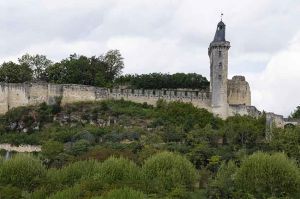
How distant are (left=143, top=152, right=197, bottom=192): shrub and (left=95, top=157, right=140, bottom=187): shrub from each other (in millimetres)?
1277

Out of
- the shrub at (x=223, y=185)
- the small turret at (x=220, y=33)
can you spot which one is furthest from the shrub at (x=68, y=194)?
the small turret at (x=220, y=33)

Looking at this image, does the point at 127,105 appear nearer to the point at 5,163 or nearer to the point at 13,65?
the point at 13,65

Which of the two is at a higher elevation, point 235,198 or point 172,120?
point 172,120

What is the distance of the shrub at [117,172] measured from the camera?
5072 cm

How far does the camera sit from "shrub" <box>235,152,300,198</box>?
5219 centimetres

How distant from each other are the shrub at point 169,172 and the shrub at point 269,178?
3.76 meters

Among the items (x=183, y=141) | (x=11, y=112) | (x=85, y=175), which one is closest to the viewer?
(x=85, y=175)

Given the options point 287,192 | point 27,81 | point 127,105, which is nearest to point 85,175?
point 287,192

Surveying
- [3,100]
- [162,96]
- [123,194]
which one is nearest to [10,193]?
→ [123,194]

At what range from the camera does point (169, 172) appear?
54.5 m

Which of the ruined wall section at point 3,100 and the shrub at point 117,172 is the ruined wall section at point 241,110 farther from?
the shrub at point 117,172

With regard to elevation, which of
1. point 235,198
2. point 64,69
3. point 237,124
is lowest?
point 235,198

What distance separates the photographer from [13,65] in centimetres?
8625

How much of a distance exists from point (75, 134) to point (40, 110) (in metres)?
7.33
